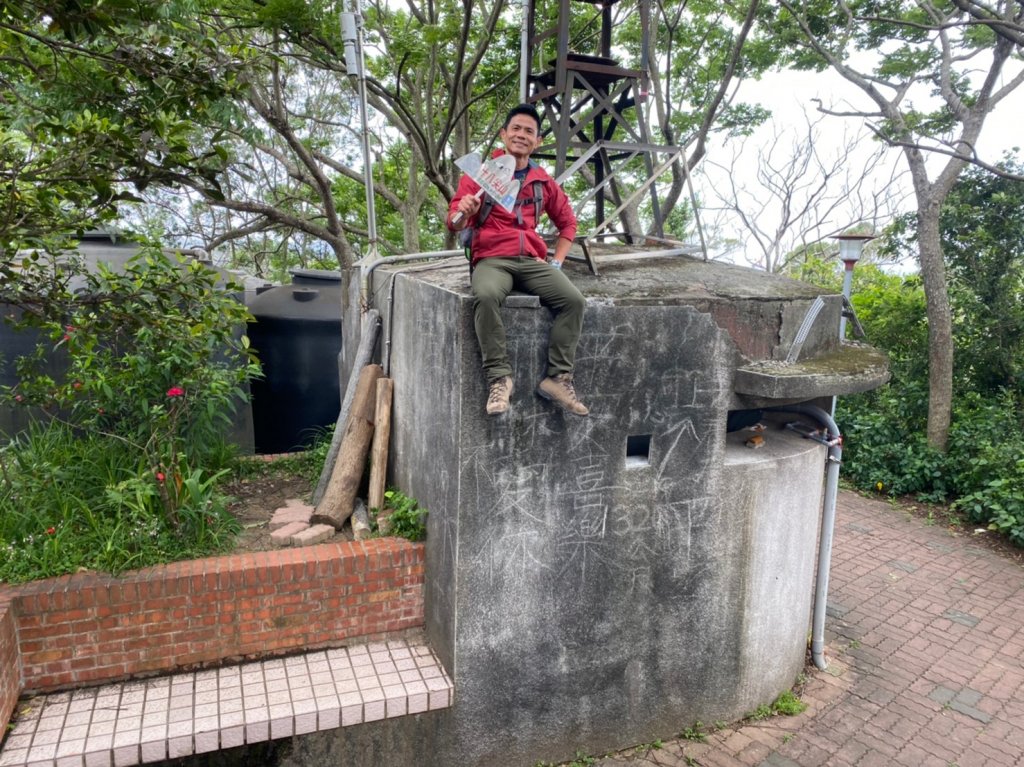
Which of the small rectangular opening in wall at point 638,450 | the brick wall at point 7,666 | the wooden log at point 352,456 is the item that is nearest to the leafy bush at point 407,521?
the wooden log at point 352,456

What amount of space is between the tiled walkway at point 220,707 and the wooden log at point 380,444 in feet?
3.29

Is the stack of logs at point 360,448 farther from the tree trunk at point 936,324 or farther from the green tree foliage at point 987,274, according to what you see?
the green tree foliage at point 987,274

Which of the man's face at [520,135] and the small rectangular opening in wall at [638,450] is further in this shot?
the small rectangular opening in wall at [638,450]

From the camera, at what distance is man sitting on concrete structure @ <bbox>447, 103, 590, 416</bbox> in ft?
11.9

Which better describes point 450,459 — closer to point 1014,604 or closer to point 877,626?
point 877,626

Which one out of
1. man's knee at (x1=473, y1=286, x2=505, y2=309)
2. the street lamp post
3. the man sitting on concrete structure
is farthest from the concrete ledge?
man's knee at (x1=473, y1=286, x2=505, y2=309)

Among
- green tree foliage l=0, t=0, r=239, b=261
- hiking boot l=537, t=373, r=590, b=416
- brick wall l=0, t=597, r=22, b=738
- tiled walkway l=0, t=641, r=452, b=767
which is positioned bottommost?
tiled walkway l=0, t=641, r=452, b=767

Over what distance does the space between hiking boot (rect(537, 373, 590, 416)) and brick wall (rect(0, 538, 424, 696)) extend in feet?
4.30

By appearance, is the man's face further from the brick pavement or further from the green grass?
the brick pavement

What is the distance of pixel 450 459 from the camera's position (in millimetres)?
3869

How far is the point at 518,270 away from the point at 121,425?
9.57ft

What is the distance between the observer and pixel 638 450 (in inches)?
168

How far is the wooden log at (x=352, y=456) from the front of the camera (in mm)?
4746

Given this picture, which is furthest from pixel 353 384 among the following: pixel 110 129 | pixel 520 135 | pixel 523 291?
pixel 110 129
